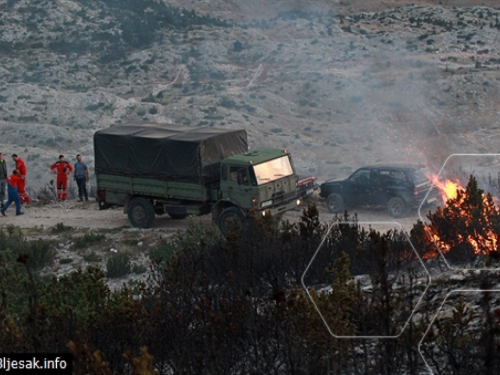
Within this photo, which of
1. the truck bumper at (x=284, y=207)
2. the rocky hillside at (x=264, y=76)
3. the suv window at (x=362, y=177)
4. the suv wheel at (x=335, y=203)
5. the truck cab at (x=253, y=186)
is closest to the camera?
the truck cab at (x=253, y=186)

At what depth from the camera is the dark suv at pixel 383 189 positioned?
20953 mm

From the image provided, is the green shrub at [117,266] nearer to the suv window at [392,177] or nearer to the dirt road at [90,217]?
the dirt road at [90,217]

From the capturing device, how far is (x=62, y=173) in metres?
24.9

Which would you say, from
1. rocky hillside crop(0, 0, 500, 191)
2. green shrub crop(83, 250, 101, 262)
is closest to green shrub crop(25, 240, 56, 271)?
green shrub crop(83, 250, 101, 262)

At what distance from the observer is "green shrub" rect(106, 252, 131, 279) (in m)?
18.0

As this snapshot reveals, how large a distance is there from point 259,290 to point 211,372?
10.3ft

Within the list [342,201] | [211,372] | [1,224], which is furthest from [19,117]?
[211,372]

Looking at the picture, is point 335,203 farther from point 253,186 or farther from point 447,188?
point 447,188

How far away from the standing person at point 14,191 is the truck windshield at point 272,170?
23.7 feet

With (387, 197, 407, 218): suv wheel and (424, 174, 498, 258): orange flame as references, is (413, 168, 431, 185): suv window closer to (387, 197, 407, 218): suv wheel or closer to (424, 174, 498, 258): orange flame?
(387, 197, 407, 218): suv wheel

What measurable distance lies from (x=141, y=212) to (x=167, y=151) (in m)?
A: 1.80

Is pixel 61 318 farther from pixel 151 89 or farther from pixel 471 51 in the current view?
pixel 471 51

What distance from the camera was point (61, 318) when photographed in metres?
9.49

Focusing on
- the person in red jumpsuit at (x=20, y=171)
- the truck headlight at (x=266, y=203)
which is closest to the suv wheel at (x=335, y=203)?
the truck headlight at (x=266, y=203)
